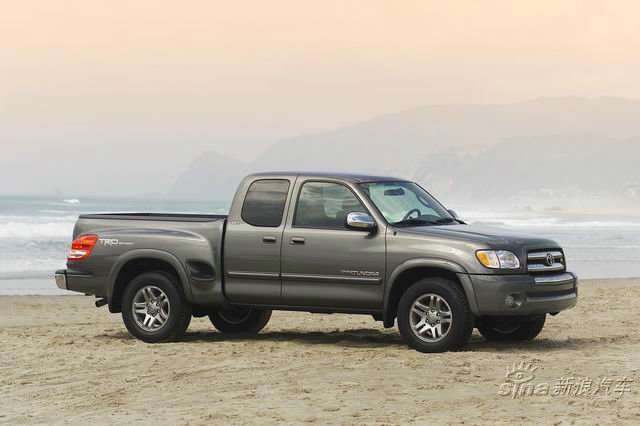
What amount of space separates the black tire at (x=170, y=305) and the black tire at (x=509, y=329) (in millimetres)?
3151

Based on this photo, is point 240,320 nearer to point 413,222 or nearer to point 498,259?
point 413,222

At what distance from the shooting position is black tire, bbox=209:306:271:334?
13.2 meters

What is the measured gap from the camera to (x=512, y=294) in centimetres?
1055

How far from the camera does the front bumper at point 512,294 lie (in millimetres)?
10516

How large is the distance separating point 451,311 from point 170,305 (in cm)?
312

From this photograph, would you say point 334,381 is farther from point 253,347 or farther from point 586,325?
point 586,325

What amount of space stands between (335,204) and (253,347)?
1724 mm

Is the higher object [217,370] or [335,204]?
[335,204]

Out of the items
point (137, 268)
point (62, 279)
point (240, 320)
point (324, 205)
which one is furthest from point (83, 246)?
point (324, 205)

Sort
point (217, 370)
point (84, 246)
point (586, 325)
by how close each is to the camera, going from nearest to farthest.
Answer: point (217, 370) → point (84, 246) → point (586, 325)

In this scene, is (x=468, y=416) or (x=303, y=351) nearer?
(x=468, y=416)

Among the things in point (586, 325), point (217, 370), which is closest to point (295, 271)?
point (217, 370)

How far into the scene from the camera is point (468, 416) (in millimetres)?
7977

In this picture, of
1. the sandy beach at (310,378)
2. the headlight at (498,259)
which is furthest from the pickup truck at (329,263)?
the sandy beach at (310,378)
